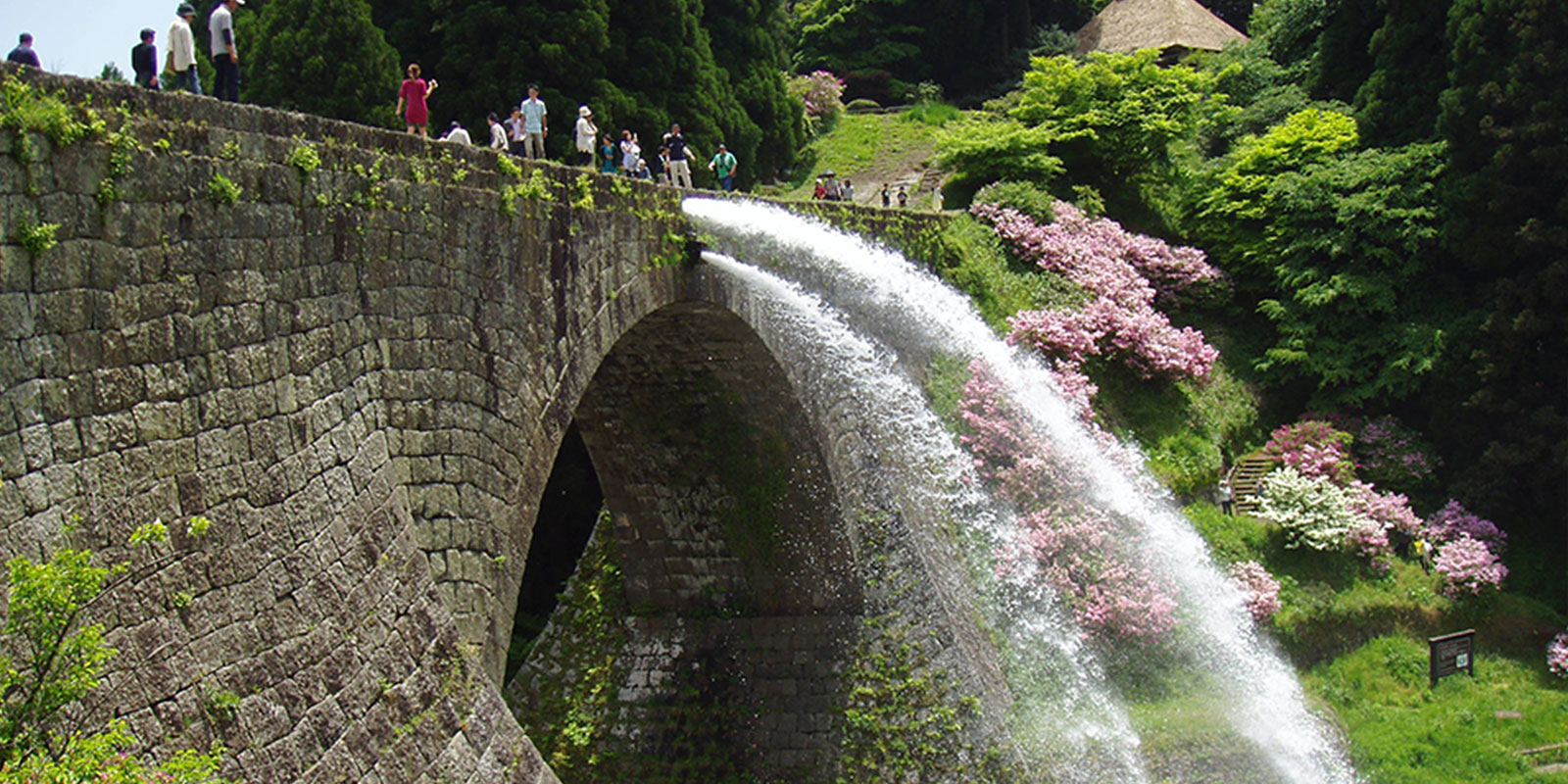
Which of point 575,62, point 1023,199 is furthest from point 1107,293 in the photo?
point 575,62

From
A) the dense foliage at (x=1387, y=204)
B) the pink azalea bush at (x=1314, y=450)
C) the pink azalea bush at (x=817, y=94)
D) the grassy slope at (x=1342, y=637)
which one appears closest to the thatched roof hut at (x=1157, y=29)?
the pink azalea bush at (x=817, y=94)

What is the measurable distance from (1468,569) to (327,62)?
16.6 metres

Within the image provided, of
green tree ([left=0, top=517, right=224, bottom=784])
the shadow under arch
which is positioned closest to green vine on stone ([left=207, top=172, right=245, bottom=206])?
green tree ([left=0, top=517, right=224, bottom=784])

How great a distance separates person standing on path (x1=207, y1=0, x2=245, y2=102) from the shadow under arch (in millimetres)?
6013

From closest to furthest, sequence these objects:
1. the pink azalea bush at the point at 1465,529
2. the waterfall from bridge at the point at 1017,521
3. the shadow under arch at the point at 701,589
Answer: the waterfall from bridge at the point at 1017,521, the shadow under arch at the point at 701,589, the pink azalea bush at the point at 1465,529

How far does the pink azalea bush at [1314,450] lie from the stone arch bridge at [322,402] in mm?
7524

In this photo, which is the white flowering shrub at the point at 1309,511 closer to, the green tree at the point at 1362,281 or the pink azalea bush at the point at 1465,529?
the pink azalea bush at the point at 1465,529

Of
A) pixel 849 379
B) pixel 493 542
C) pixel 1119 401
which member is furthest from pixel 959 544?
pixel 493 542

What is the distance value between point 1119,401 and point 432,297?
524 inches

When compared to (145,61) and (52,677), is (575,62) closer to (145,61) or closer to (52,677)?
(145,61)

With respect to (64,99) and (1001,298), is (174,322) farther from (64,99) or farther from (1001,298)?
(1001,298)

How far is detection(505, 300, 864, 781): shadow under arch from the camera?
14.8m

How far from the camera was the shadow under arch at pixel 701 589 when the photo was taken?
14.8 meters

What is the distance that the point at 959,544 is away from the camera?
15.0m
